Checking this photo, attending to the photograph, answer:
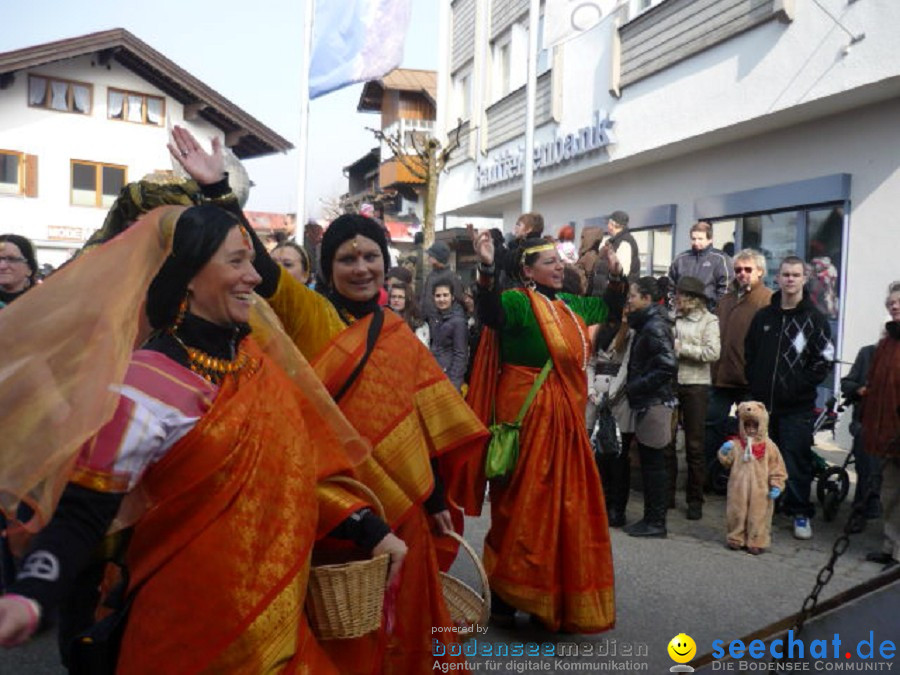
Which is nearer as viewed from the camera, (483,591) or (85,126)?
(483,591)

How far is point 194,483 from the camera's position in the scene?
1.94 metres

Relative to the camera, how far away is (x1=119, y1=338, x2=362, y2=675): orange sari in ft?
6.34

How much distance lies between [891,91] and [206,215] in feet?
25.9

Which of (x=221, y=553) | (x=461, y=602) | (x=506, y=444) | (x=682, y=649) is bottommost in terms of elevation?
(x=682, y=649)

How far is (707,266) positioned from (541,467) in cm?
491

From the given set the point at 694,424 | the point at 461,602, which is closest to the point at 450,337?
the point at 694,424

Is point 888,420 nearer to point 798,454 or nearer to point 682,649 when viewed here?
point 798,454

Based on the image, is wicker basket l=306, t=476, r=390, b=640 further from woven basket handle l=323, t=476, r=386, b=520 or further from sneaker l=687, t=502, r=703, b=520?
sneaker l=687, t=502, r=703, b=520

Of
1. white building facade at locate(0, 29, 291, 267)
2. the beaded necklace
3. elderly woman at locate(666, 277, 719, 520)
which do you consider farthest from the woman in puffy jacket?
white building facade at locate(0, 29, 291, 267)

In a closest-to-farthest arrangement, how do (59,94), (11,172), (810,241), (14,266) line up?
(14,266) → (810,241) → (11,172) → (59,94)

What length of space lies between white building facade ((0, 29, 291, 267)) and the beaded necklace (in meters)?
25.0

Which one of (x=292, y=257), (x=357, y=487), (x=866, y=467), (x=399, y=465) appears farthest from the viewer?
(x=866, y=467)

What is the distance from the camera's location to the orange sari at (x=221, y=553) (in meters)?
1.93

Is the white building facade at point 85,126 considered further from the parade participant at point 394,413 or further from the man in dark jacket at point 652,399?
the parade participant at point 394,413
